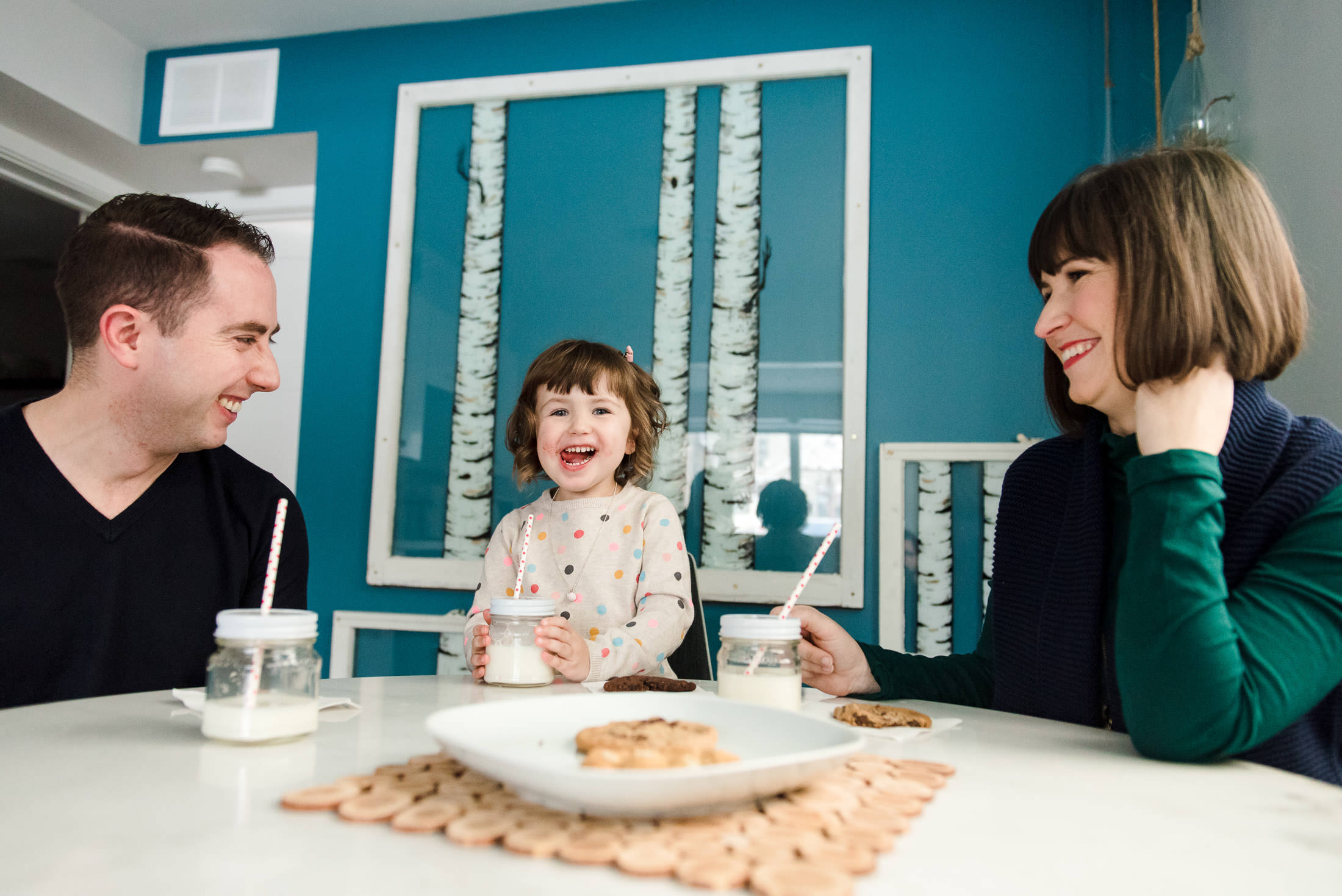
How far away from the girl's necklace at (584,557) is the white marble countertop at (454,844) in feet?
2.99

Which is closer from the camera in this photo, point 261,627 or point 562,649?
point 261,627

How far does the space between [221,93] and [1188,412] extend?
358cm

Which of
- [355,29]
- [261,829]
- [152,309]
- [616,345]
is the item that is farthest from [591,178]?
[261,829]

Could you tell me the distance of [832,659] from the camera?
47.0 inches

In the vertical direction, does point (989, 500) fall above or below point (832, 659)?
above

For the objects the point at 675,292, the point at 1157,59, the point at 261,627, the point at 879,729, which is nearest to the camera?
the point at 261,627

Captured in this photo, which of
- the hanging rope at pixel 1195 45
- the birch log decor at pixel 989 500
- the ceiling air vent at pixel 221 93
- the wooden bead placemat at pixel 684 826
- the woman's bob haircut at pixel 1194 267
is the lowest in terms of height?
the wooden bead placemat at pixel 684 826

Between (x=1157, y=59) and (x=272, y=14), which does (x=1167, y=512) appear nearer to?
(x=1157, y=59)

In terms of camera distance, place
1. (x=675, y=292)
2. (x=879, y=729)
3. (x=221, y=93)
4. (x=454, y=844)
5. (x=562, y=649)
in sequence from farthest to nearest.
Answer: (x=221, y=93) < (x=675, y=292) < (x=562, y=649) < (x=879, y=729) < (x=454, y=844)

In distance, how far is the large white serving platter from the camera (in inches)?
20.5

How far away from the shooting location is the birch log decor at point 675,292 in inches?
106

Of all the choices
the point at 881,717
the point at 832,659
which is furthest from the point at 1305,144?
the point at 881,717

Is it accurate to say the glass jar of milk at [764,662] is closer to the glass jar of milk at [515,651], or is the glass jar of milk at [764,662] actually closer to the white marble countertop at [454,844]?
the white marble countertop at [454,844]

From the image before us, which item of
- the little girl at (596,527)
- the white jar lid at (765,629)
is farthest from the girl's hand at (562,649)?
the white jar lid at (765,629)
